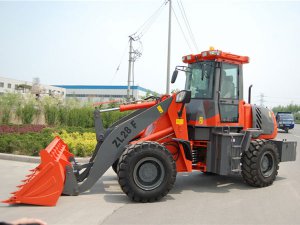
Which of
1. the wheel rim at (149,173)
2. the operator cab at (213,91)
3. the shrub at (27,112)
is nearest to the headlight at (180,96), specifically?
the operator cab at (213,91)

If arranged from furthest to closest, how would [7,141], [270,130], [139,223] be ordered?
1. [7,141]
2. [270,130]
3. [139,223]

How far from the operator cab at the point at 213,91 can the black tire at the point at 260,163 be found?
669 mm

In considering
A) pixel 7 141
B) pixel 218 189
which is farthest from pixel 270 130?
pixel 7 141

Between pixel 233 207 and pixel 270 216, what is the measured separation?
26.2 inches

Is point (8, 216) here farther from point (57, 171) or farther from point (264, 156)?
point (264, 156)

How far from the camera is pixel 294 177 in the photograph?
8727 millimetres

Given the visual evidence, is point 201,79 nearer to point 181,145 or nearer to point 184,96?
point 184,96

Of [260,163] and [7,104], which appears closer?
[260,163]

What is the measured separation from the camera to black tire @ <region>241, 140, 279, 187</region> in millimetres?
7211

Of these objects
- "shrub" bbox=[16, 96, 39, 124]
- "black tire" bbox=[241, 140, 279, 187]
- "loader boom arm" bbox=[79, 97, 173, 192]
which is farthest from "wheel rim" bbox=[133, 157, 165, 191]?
"shrub" bbox=[16, 96, 39, 124]

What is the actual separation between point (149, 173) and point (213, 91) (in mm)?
2345

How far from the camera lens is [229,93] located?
295 inches

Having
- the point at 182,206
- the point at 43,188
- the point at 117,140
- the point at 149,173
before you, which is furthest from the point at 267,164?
the point at 43,188

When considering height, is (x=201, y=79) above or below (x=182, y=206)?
above
